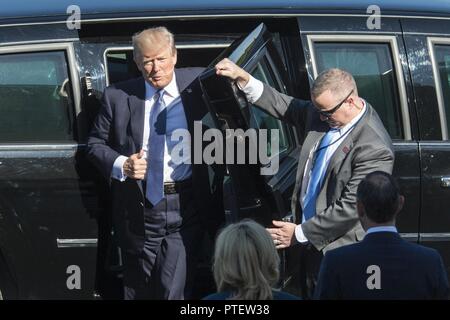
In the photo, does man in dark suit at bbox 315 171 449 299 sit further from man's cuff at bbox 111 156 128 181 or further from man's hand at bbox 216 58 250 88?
man's cuff at bbox 111 156 128 181

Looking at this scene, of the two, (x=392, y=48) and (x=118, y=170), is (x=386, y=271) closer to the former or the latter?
(x=118, y=170)

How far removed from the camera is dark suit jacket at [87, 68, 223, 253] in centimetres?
471

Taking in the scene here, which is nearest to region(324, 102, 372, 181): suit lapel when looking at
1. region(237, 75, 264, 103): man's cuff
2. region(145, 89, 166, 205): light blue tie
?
region(237, 75, 264, 103): man's cuff

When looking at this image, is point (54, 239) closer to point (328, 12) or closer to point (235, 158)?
point (235, 158)

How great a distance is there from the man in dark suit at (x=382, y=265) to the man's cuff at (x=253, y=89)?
1.38 metres

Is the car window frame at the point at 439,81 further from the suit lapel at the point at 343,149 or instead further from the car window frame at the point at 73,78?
the car window frame at the point at 73,78

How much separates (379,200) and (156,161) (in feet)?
5.22

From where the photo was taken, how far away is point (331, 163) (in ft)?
14.5

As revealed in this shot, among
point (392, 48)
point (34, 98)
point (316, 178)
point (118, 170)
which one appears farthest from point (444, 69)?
point (34, 98)

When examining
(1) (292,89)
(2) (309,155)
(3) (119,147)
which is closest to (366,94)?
(1) (292,89)

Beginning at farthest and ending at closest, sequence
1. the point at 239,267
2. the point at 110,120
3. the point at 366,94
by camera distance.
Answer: the point at 366,94 < the point at 110,120 < the point at 239,267

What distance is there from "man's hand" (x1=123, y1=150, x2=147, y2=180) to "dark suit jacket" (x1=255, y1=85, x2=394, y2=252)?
31.6 inches
